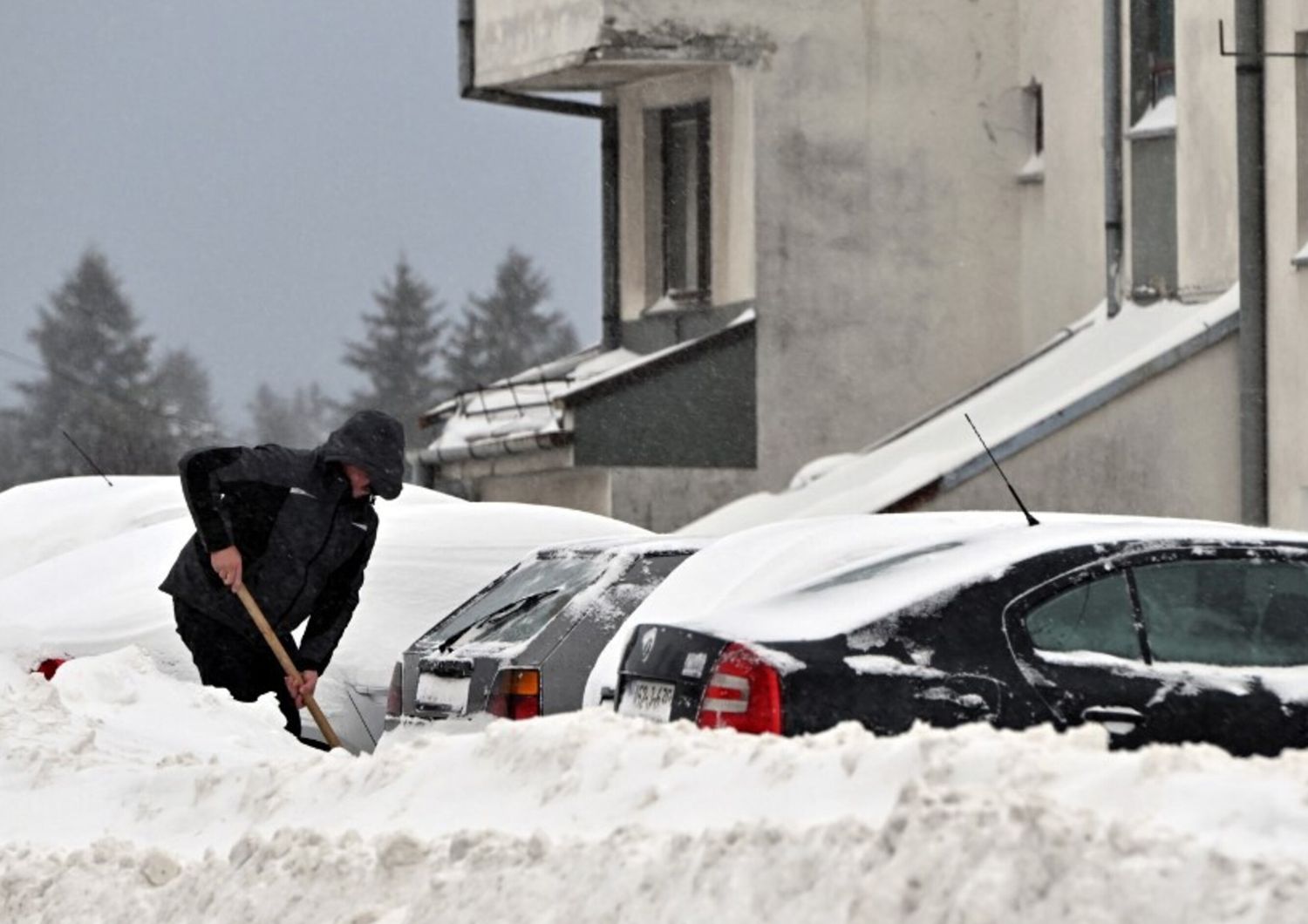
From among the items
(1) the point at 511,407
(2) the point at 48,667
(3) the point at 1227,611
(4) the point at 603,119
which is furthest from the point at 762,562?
(4) the point at 603,119

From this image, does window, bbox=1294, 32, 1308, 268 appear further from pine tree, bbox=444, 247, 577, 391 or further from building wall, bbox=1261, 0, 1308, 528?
pine tree, bbox=444, 247, 577, 391

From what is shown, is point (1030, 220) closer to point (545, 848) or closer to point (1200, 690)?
point (1200, 690)

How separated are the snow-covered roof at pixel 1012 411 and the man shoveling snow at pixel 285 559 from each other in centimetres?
999

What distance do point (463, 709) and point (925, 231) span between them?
641 inches

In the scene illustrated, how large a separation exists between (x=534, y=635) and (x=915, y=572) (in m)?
2.17

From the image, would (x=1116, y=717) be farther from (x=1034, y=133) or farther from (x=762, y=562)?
(x=1034, y=133)

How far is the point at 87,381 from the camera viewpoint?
105000mm

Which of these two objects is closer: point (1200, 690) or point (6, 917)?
point (6, 917)

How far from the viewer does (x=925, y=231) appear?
1000 inches

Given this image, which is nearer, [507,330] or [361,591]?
[361,591]

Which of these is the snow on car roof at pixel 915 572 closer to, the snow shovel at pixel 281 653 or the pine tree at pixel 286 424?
the snow shovel at pixel 281 653

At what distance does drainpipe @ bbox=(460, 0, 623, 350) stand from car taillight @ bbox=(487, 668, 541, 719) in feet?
59.3

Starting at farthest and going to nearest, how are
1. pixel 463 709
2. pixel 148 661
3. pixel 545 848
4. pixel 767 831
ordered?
pixel 148 661
pixel 463 709
pixel 545 848
pixel 767 831

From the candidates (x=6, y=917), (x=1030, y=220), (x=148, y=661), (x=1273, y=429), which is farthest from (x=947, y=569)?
(x=1030, y=220)
